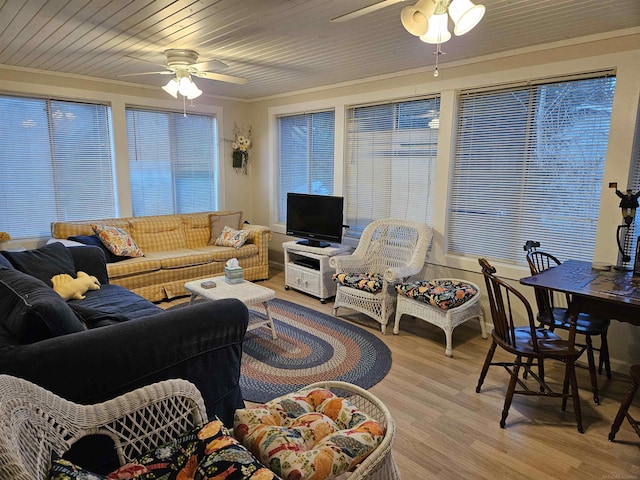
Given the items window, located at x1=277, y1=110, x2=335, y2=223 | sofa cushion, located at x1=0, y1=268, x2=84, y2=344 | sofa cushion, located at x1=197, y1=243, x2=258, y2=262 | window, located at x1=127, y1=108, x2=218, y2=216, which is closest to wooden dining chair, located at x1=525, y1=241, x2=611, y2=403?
sofa cushion, located at x1=0, y1=268, x2=84, y2=344

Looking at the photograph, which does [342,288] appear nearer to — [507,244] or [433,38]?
[507,244]

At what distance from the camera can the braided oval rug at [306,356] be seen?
2791mm

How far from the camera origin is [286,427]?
1.55m

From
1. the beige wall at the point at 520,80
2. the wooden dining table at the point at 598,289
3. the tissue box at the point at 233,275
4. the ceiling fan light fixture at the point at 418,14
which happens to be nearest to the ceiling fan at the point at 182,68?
the tissue box at the point at 233,275

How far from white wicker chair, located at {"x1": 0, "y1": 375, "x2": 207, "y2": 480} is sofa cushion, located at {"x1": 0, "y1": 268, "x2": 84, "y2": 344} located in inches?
16.7

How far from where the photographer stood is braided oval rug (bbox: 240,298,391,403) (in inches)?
110

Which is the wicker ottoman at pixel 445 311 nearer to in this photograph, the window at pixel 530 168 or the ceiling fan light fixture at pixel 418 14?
the window at pixel 530 168

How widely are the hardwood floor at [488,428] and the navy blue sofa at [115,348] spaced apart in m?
1.04

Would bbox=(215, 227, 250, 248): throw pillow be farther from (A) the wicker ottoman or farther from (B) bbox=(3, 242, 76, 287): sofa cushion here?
(A) the wicker ottoman

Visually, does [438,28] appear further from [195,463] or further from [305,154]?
[305,154]

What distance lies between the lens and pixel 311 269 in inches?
179

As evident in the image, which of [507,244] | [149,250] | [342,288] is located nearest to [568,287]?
[507,244]

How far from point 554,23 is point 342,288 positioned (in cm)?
264

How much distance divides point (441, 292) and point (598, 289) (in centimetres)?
119
